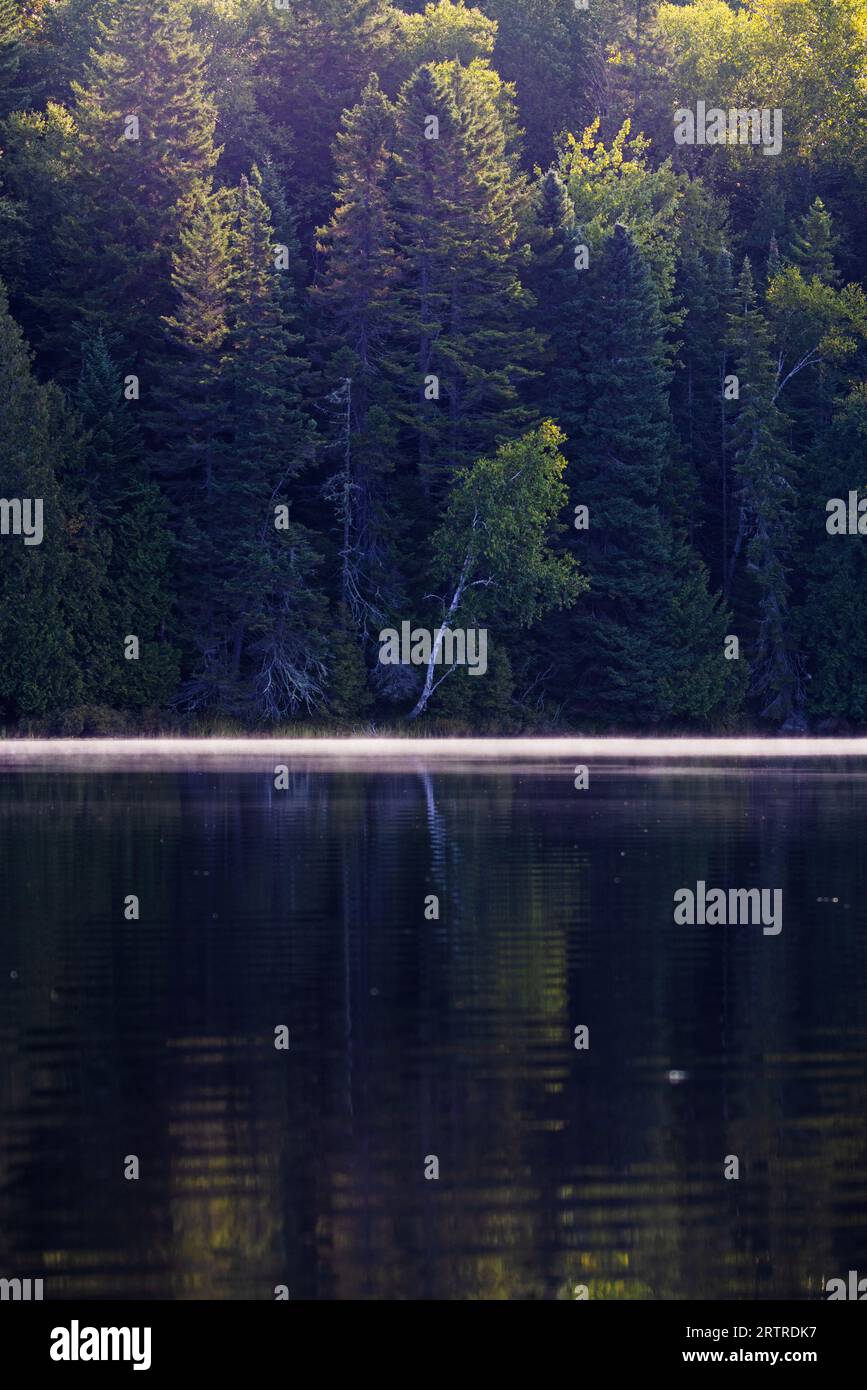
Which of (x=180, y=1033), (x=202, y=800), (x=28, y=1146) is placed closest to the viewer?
(x=28, y=1146)

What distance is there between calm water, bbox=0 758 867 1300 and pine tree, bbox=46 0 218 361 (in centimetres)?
5646

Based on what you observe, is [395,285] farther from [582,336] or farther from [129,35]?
[129,35]

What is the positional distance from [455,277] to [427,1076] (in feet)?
241

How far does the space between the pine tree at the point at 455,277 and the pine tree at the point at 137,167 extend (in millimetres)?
7922

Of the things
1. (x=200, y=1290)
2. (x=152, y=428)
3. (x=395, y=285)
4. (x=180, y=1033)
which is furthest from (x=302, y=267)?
(x=200, y=1290)

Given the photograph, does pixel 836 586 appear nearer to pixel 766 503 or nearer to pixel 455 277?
pixel 766 503

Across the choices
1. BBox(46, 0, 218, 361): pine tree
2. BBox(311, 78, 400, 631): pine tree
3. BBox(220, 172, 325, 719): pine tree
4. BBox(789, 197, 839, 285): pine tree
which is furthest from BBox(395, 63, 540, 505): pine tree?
BBox(789, 197, 839, 285): pine tree

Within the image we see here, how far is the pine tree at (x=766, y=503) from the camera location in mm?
88938

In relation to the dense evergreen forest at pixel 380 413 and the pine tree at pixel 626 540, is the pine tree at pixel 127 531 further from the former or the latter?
the pine tree at pixel 626 540

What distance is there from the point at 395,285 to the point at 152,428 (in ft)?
38.1

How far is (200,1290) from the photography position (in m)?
10.7

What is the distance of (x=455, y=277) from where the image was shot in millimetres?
86625

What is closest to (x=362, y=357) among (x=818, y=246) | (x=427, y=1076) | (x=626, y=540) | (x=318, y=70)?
(x=626, y=540)

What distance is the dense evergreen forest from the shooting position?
8150 cm
